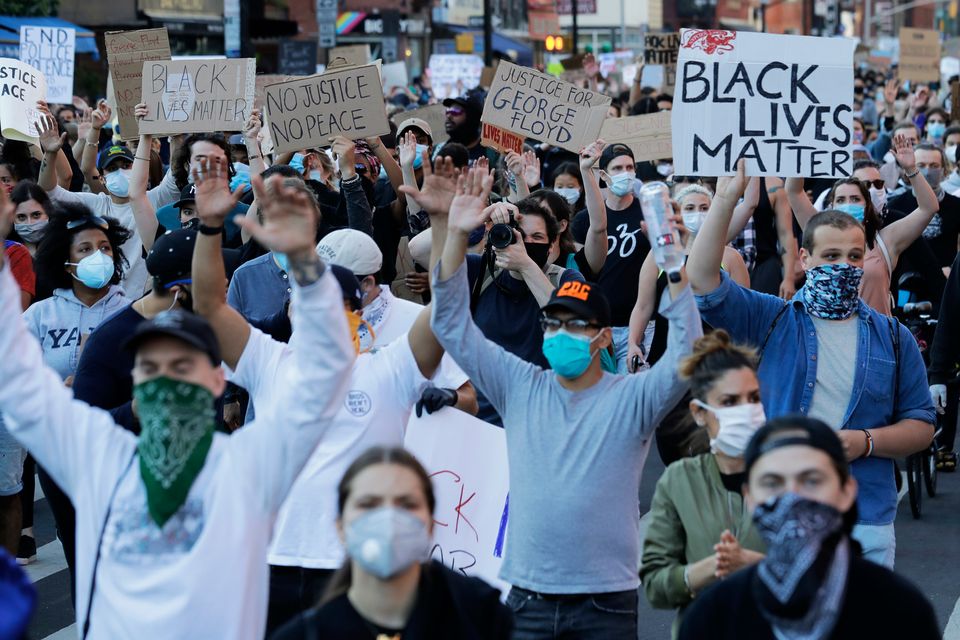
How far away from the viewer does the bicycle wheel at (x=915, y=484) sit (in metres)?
8.46

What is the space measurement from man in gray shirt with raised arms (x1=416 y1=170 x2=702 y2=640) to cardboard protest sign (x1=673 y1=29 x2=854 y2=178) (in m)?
1.82

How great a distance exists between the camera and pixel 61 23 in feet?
95.8

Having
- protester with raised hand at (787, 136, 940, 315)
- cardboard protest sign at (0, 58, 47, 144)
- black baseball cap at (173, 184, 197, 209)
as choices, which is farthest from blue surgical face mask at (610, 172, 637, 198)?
cardboard protest sign at (0, 58, 47, 144)

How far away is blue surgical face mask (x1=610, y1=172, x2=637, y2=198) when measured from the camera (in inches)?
365

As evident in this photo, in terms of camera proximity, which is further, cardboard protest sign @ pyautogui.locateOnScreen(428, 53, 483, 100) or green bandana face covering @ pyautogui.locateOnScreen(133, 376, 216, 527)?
cardboard protest sign @ pyautogui.locateOnScreen(428, 53, 483, 100)

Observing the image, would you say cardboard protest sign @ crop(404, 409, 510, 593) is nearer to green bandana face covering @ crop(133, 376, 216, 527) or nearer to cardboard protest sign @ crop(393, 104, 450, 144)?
green bandana face covering @ crop(133, 376, 216, 527)

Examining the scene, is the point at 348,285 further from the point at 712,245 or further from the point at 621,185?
the point at 621,185

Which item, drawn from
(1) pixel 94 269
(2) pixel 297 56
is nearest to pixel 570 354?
(1) pixel 94 269

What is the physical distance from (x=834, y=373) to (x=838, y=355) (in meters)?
0.08

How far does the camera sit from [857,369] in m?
5.30

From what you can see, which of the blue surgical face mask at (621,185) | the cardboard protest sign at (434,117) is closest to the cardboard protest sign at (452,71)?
the cardboard protest sign at (434,117)

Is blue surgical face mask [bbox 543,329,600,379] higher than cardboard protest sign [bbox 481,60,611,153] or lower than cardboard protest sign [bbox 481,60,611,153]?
lower

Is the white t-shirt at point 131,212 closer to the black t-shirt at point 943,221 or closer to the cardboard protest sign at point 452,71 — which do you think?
the black t-shirt at point 943,221

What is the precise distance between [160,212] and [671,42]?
11.5m
